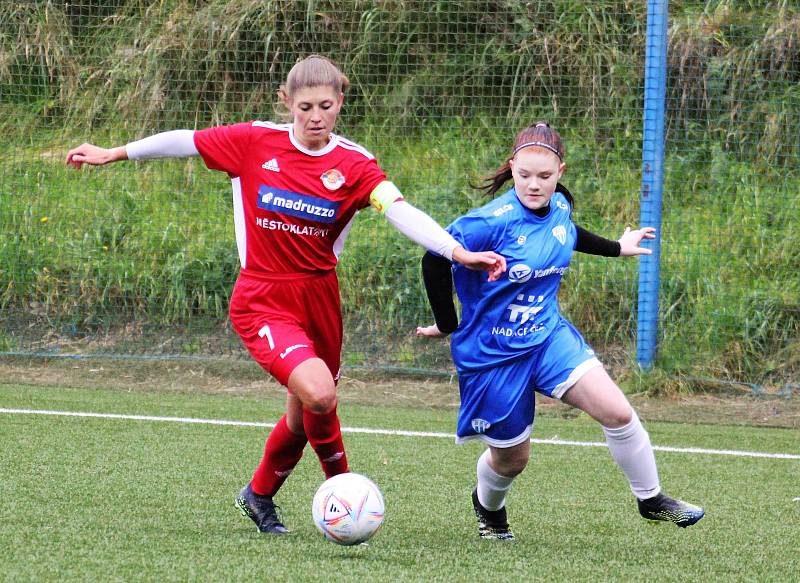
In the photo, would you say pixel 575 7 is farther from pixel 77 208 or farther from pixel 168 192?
pixel 77 208

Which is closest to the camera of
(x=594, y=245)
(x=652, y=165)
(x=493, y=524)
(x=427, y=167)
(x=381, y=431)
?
(x=493, y=524)

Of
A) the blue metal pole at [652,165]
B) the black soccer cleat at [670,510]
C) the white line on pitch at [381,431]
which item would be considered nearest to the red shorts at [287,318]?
the black soccer cleat at [670,510]

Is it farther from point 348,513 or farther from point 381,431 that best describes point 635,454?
point 381,431

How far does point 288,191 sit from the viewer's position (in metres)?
4.30

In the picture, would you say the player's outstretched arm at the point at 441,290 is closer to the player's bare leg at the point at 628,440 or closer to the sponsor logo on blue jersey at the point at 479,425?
the sponsor logo on blue jersey at the point at 479,425

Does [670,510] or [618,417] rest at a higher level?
[618,417]

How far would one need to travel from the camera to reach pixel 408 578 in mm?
3672

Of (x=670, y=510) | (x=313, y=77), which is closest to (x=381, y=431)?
(x=670, y=510)

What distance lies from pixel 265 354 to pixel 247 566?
806 millimetres

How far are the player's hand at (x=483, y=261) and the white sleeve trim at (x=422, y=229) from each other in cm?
6

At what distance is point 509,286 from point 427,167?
5.13m

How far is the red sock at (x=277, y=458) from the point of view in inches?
179

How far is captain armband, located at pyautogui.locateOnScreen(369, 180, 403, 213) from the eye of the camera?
4.27 metres

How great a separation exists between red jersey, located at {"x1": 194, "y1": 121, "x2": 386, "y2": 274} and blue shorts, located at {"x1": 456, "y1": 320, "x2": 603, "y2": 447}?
738 millimetres
